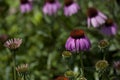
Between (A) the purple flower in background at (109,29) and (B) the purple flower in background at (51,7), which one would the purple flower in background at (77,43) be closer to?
(A) the purple flower in background at (109,29)

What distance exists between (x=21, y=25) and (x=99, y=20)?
985mm

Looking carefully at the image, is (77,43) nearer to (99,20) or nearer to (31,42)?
(99,20)

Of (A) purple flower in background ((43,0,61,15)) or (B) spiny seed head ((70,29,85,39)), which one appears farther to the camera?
(A) purple flower in background ((43,0,61,15))

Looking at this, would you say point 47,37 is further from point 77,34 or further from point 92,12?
point 77,34

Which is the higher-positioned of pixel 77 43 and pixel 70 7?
pixel 70 7

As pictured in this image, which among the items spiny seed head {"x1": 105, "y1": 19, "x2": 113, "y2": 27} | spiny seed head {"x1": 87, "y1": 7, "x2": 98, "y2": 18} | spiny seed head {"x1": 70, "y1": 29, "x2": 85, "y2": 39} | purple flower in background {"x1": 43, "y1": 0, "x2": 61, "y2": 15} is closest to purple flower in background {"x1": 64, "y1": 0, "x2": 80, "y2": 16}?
purple flower in background {"x1": 43, "y1": 0, "x2": 61, "y2": 15}

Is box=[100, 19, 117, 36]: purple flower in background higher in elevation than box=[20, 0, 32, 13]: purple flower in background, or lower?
lower

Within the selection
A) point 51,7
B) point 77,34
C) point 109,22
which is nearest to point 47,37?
point 51,7

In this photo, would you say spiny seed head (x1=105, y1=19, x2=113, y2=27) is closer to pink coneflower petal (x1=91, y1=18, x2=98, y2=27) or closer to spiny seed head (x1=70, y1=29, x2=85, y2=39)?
pink coneflower petal (x1=91, y1=18, x2=98, y2=27)

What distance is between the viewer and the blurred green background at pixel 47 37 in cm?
311

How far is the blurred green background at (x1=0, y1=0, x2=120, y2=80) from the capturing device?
10.2 ft

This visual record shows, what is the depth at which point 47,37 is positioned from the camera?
3.53 meters

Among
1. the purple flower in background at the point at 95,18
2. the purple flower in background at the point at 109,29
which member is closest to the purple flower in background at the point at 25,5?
the purple flower in background at the point at 95,18

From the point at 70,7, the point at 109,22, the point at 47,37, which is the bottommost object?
the point at 47,37
